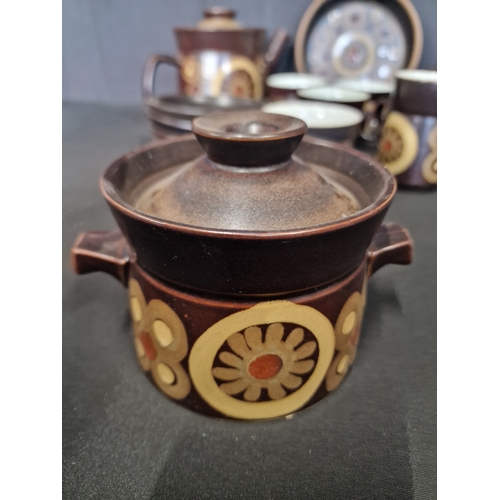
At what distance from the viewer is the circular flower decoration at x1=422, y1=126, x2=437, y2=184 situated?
1016 mm

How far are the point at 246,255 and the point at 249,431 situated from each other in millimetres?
248

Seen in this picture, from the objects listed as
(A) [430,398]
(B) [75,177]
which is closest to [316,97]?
(B) [75,177]

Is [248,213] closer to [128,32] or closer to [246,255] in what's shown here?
[246,255]

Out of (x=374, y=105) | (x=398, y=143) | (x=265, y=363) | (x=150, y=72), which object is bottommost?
(x=265, y=363)

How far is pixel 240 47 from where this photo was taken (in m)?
1.23

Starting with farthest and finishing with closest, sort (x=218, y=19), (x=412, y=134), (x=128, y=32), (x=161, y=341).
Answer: (x=128, y=32) < (x=218, y=19) < (x=412, y=134) < (x=161, y=341)

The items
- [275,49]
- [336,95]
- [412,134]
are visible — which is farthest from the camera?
[275,49]

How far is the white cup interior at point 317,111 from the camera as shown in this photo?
103 centimetres

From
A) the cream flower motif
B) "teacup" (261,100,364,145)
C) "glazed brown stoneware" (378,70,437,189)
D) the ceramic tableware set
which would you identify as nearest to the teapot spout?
"teacup" (261,100,364,145)

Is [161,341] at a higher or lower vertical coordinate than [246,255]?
lower

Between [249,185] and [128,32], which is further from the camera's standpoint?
[128,32]

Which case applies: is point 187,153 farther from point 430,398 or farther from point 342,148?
point 430,398

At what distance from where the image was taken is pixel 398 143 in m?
1.06

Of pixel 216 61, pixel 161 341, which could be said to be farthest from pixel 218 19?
pixel 161 341
